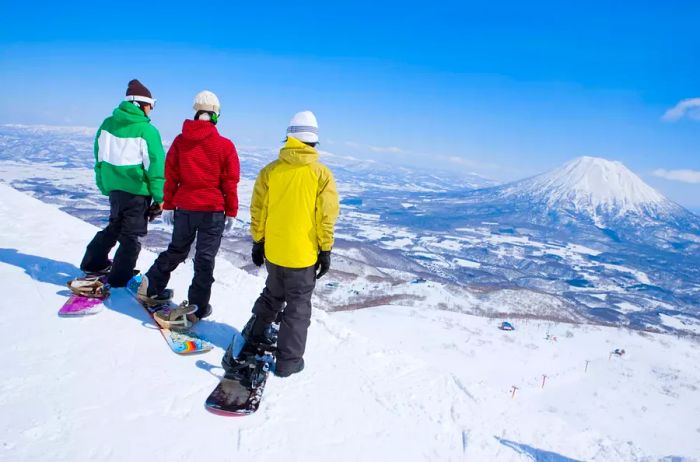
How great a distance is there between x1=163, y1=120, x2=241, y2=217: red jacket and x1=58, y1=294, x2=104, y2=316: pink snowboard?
61.4 inches

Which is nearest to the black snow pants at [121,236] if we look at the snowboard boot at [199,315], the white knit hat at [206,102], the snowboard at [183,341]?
the snowboard at [183,341]

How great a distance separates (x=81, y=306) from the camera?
4637 mm

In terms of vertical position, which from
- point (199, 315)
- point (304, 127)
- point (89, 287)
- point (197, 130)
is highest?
point (304, 127)

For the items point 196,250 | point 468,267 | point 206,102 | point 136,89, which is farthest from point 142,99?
point 468,267

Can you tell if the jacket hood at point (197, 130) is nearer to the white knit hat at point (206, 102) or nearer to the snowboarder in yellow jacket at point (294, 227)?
the white knit hat at point (206, 102)

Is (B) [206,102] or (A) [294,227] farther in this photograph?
(B) [206,102]

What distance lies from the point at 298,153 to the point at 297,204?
1.78 ft

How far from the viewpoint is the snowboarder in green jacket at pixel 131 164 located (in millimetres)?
4762

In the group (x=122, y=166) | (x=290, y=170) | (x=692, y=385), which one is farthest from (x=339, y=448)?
(x=692, y=385)

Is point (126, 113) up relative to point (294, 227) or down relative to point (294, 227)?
up

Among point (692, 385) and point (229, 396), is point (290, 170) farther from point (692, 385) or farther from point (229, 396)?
point (692, 385)

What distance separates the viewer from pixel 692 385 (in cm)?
3238

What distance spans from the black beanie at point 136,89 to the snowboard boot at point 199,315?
301cm

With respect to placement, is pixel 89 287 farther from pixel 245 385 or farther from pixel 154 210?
pixel 245 385
